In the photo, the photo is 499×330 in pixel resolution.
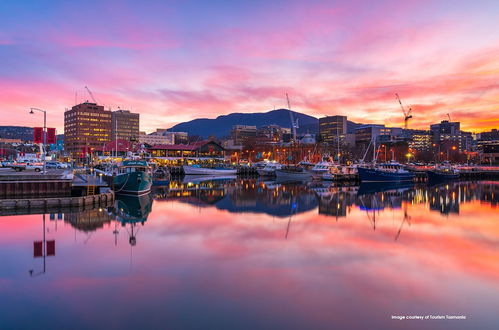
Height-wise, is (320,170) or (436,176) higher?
(320,170)

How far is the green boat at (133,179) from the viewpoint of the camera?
4500 centimetres

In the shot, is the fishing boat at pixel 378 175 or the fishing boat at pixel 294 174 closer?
the fishing boat at pixel 378 175

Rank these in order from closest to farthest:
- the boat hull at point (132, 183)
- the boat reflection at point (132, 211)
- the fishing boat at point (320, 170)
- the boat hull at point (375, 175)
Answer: the boat reflection at point (132, 211) < the boat hull at point (132, 183) < the boat hull at point (375, 175) < the fishing boat at point (320, 170)

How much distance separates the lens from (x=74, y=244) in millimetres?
21359

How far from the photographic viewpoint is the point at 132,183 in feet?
148

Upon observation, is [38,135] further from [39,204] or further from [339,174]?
[339,174]

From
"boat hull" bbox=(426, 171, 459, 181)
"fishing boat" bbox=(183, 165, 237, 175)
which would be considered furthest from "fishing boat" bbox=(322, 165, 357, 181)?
"fishing boat" bbox=(183, 165, 237, 175)

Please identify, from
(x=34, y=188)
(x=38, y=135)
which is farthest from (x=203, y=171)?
(x=34, y=188)

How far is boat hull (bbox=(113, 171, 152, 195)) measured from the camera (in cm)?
4491

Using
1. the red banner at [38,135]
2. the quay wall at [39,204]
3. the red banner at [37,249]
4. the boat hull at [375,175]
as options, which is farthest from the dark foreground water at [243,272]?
the boat hull at [375,175]

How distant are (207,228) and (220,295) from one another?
557 inches

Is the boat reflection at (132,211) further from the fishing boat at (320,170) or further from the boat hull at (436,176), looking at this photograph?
the boat hull at (436,176)

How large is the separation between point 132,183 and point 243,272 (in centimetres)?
3210

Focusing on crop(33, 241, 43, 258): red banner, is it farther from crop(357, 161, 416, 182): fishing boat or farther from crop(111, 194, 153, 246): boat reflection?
crop(357, 161, 416, 182): fishing boat
